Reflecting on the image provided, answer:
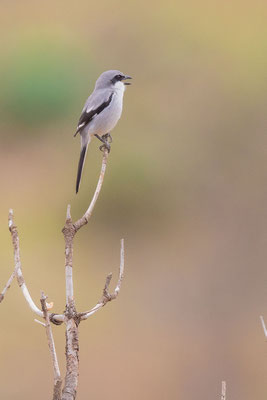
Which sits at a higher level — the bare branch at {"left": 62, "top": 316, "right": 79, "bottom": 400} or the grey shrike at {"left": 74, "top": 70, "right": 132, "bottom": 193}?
the grey shrike at {"left": 74, "top": 70, "right": 132, "bottom": 193}

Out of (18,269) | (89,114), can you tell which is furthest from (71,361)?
(89,114)

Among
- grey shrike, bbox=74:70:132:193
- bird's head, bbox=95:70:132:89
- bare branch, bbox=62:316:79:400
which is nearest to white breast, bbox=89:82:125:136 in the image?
grey shrike, bbox=74:70:132:193

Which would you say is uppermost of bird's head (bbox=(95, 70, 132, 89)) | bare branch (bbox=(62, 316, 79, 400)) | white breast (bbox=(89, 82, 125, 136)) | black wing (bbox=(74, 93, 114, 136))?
bird's head (bbox=(95, 70, 132, 89))

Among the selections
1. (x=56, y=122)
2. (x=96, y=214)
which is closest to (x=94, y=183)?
(x=96, y=214)

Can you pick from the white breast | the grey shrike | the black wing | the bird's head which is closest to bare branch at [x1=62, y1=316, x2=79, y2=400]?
the grey shrike

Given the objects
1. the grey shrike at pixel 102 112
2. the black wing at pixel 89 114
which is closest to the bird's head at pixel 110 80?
the grey shrike at pixel 102 112

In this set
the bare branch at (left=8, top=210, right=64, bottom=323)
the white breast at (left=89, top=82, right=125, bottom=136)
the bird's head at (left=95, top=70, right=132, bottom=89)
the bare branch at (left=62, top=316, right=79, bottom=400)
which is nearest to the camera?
the bare branch at (left=62, top=316, right=79, bottom=400)

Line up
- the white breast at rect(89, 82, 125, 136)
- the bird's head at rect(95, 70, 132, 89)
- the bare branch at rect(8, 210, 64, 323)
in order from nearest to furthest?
the bare branch at rect(8, 210, 64, 323)
the white breast at rect(89, 82, 125, 136)
the bird's head at rect(95, 70, 132, 89)

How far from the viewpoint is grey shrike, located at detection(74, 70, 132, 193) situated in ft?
18.6

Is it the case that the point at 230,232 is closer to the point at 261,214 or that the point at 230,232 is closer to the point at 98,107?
the point at 261,214

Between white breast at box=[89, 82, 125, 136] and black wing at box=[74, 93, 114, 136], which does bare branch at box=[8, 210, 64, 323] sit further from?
black wing at box=[74, 93, 114, 136]

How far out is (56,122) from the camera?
1346 centimetres

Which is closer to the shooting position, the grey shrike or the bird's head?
the grey shrike

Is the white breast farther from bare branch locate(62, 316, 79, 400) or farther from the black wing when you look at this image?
bare branch locate(62, 316, 79, 400)
